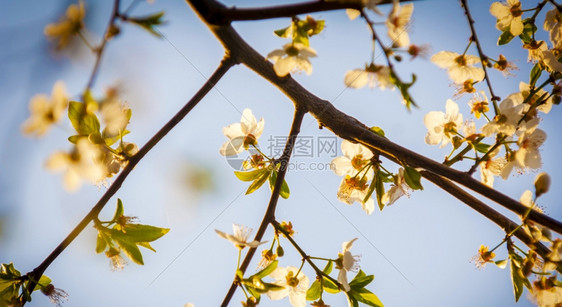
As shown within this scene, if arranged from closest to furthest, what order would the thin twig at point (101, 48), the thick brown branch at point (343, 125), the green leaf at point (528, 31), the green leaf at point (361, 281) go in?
the thin twig at point (101, 48)
the thick brown branch at point (343, 125)
the green leaf at point (361, 281)
the green leaf at point (528, 31)

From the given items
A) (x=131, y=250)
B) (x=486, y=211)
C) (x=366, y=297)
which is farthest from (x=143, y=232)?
(x=486, y=211)

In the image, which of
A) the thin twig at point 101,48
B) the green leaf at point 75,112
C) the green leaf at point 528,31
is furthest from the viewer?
the green leaf at point 528,31

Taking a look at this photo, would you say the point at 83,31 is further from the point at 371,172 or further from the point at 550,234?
the point at 550,234

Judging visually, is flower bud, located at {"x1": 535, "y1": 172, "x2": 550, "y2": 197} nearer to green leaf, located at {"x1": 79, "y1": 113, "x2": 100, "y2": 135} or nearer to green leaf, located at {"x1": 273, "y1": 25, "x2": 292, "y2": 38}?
green leaf, located at {"x1": 273, "y1": 25, "x2": 292, "y2": 38}

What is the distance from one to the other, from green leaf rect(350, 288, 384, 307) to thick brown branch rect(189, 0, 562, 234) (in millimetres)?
439

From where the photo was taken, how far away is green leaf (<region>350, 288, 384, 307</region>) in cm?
104

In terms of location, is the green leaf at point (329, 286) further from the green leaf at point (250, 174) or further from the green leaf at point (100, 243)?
the green leaf at point (100, 243)

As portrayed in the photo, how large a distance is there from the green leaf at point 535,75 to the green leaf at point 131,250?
54.8 inches

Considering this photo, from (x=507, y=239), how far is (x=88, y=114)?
4.09 feet

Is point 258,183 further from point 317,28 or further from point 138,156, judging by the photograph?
point 317,28

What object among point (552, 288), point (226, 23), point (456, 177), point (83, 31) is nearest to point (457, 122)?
point (456, 177)

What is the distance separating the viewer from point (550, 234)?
36.8 inches

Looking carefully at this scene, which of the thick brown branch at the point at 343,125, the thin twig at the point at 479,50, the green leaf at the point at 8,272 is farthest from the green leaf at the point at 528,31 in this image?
the green leaf at the point at 8,272

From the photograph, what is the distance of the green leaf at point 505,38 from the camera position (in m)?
1.18
